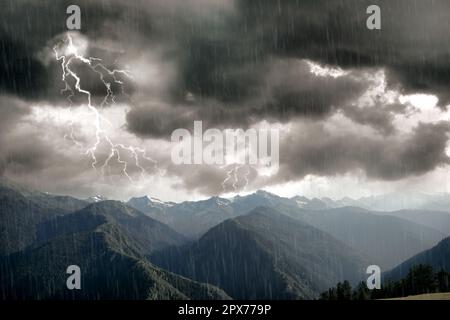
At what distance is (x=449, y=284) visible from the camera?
107m
